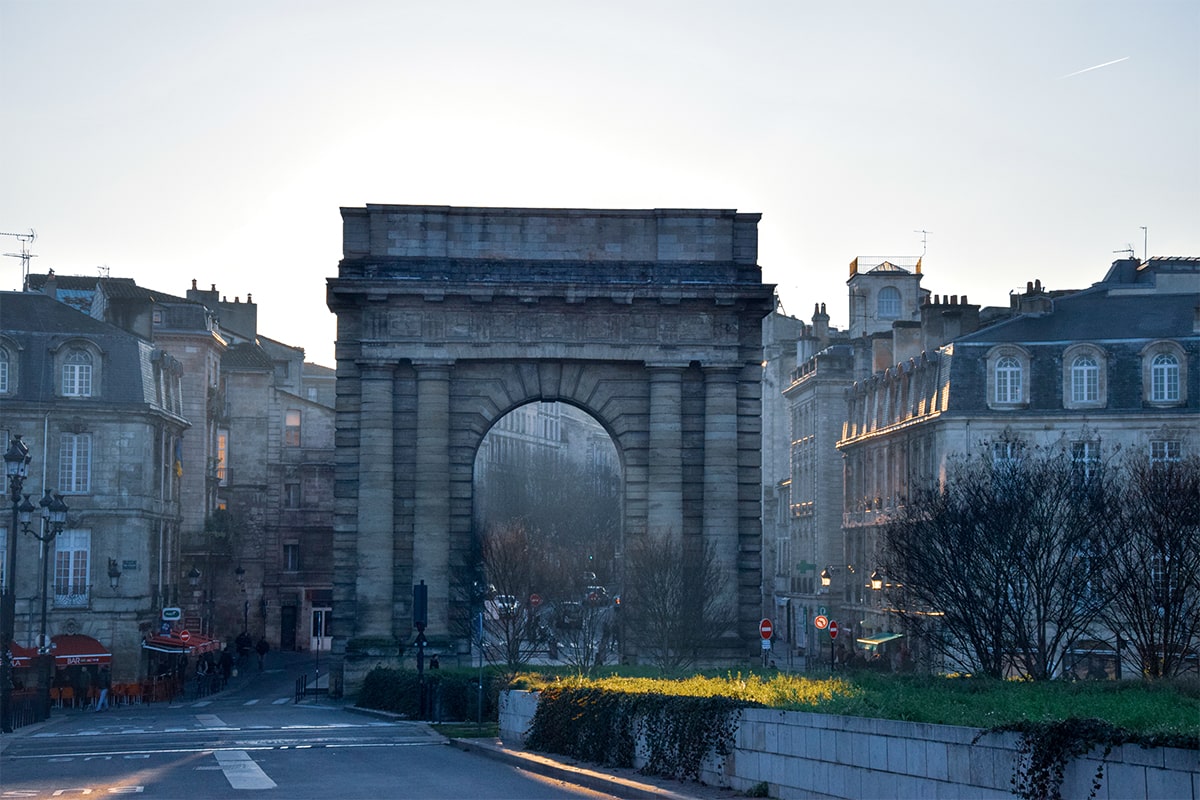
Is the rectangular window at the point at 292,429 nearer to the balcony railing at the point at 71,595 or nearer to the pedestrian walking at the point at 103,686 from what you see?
the balcony railing at the point at 71,595

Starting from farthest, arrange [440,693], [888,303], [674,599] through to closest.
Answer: [888,303] → [674,599] → [440,693]

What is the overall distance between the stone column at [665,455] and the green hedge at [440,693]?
348 inches

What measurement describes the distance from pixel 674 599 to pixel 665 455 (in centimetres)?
475

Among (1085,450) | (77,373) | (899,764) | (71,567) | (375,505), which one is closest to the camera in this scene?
(899,764)

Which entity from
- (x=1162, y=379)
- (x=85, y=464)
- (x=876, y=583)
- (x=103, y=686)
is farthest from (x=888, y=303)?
(x=103, y=686)

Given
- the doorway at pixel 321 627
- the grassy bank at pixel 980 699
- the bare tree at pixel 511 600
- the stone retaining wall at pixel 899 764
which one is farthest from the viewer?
the doorway at pixel 321 627

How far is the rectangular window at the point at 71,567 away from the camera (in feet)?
205

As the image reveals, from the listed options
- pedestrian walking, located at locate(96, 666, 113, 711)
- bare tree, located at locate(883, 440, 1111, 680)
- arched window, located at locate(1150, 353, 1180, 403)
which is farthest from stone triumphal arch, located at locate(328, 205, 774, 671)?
arched window, located at locate(1150, 353, 1180, 403)

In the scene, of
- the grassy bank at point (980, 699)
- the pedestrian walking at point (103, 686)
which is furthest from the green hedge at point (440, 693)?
the grassy bank at point (980, 699)

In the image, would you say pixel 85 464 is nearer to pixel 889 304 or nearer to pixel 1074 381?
pixel 1074 381

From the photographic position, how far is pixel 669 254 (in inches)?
2128

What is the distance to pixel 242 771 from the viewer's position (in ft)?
92.6

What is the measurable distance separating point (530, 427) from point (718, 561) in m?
107

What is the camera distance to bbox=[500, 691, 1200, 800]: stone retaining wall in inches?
631
